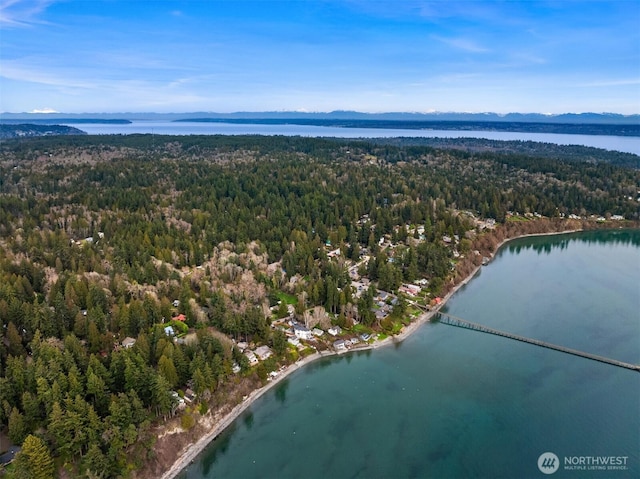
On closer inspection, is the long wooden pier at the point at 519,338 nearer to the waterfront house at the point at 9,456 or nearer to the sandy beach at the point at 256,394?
the sandy beach at the point at 256,394

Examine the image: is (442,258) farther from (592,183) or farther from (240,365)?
(592,183)

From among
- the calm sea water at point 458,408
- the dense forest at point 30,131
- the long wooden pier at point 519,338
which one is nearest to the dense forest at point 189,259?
the calm sea water at point 458,408

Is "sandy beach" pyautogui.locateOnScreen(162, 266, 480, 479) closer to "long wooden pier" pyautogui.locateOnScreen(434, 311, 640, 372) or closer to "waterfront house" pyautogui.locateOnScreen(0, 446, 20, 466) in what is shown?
"long wooden pier" pyautogui.locateOnScreen(434, 311, 640, 372)

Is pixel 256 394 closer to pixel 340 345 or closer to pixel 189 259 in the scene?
pixel 340 345

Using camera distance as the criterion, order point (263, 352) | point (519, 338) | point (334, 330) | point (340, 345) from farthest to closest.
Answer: point (519, 338)
point (334, 330)
point (340, 345)
point (263, 352)

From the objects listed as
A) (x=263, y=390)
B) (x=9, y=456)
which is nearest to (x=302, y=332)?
(x=263, y=390)

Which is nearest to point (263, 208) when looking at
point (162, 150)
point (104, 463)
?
point (104, 463)

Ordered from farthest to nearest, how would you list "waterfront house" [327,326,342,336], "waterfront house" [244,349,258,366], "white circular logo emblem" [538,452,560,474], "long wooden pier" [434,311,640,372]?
"waterfront house" [327,326,342,336]
"long wooden pier" [434,311,640,372]
"waterfront house" [244,349,258,366]
"white circular logo emblem" [538,452,560,474]

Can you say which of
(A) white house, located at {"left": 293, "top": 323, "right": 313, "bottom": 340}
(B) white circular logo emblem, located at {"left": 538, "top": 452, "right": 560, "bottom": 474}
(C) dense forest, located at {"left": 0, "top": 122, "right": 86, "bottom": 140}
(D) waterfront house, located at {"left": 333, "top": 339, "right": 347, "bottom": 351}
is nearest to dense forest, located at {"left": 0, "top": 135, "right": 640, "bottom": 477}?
(A) white house, located at {"left": 293, "top": 323, "right": 313, "bottom": 340}
